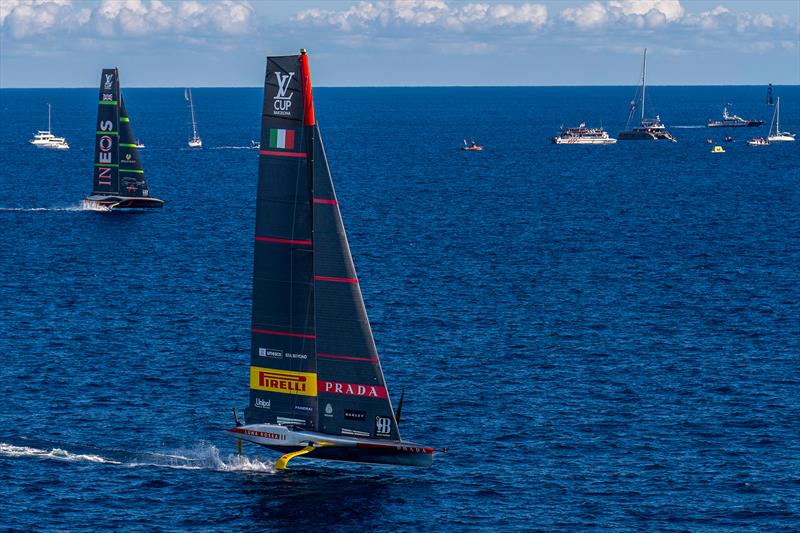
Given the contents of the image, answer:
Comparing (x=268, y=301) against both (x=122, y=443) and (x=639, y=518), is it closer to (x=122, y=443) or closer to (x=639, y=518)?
(x=122, y=443)

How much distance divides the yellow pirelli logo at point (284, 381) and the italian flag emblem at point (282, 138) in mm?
11167

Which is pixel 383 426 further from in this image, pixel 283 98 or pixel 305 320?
pixel 283 98

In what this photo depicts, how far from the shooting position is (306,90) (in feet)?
182

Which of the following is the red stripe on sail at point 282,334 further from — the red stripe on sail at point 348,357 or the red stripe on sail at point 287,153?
the red stripe on sail at point 287,153

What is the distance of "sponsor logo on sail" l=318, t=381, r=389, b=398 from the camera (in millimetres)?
59188

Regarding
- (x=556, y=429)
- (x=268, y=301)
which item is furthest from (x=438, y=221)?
(x=268, y=301)

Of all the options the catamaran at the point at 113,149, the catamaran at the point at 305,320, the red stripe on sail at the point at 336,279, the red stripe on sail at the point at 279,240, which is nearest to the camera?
the catamaran at the point at 305,320

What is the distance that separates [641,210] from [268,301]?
123385mm

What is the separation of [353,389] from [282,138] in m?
12.5

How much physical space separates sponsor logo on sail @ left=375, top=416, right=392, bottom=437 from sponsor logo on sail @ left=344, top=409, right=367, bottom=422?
0.64 metres

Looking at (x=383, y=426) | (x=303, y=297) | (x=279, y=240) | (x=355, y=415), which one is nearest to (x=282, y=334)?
(x=303, y=297)

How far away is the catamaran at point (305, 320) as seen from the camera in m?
56.8

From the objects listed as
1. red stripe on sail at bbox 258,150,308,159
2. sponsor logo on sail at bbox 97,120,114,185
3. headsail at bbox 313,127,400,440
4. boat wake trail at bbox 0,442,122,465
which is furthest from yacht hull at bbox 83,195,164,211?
red stripe on sail at bbox 258,150,308,159

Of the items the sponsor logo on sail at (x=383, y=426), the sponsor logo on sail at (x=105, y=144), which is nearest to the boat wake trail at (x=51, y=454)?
the sponsor logo on sail at (x=383, y=426)
